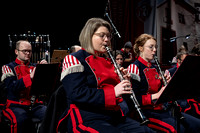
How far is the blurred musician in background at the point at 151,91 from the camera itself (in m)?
1.86

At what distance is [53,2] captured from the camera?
29.5ft

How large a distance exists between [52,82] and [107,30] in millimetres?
1032

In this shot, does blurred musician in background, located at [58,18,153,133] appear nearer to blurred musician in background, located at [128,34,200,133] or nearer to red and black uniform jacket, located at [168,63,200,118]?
blurred musician in background, located at [128,34,200,133]

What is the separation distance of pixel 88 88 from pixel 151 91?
106cm

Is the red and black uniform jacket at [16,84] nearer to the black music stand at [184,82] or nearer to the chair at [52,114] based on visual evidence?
the chair at [52,114]

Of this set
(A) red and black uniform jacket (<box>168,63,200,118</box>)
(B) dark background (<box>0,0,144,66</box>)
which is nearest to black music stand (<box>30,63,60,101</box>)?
(A) red and black uniform jacket (<box>168,63,200,118</box>)

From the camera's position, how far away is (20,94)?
255 cm

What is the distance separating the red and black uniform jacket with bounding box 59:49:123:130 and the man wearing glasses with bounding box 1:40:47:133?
1080mm

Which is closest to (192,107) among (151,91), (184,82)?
(151,91)

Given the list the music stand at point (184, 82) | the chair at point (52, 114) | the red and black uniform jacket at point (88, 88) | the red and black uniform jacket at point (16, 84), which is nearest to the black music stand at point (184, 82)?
the music stand at point (184, 82)

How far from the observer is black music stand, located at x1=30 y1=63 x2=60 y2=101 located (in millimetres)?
2166

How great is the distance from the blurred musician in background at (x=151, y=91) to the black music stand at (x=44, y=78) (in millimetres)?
892

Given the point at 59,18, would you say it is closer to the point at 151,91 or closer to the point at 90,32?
the point at 151,91

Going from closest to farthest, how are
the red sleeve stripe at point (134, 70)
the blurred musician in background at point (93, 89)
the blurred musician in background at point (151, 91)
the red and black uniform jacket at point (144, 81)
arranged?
1. the blurred musician in background at point (93, 89)
2. the blurred musician in background at point (151, 91)
3. the red and black uniform jacket at point (144, 81)
4. the red sleeve stripe at point (134, 70)
